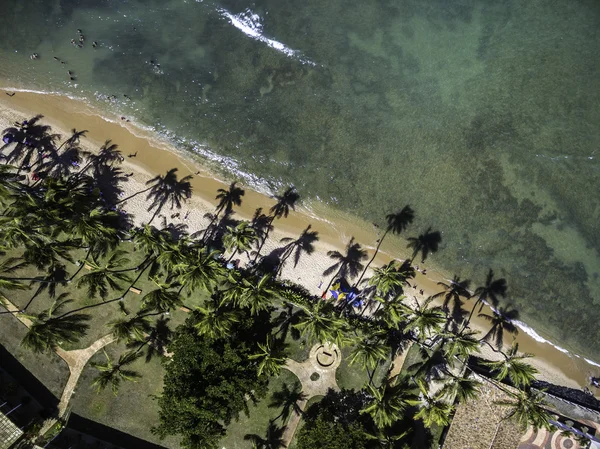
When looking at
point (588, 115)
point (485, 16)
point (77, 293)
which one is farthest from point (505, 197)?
point (77, 293)

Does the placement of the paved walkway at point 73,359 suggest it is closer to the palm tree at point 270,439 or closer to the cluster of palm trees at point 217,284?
the cluster of palm trees at point 217,284

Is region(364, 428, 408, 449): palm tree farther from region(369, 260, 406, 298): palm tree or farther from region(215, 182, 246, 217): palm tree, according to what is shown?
region(215, 182, 246, 217): palm tree

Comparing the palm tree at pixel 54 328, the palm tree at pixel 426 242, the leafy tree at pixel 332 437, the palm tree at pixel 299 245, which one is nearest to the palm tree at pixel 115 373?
the palm tree at pixel 54 328

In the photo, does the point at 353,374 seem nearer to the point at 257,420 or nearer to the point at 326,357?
the point at 326,357

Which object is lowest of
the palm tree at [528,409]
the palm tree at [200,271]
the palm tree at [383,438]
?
the palm tree at [383,438]

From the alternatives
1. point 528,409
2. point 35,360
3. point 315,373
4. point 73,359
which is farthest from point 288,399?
point 35,360

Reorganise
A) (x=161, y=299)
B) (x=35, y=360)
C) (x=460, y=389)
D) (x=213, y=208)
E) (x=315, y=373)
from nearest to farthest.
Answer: (x=161, y=299) < (x=460, y=389) < (x=315, y=373) < (x=35, y=360) < (x=213, y=208)
